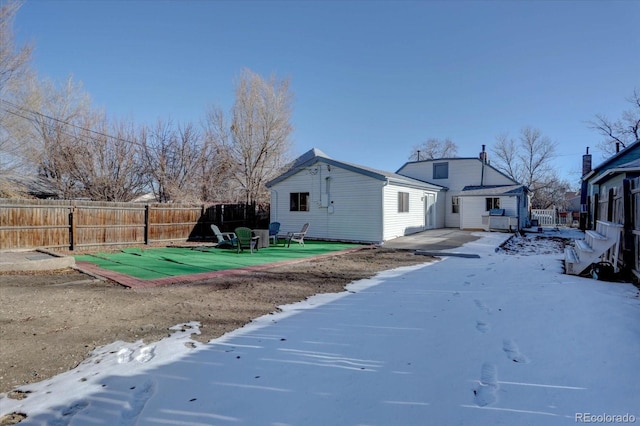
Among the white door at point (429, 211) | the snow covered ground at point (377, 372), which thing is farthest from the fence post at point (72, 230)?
the white door at point (429, 211)

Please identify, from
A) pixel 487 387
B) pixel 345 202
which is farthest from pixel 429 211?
pixel 487 387

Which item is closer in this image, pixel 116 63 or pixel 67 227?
pixel 67 227

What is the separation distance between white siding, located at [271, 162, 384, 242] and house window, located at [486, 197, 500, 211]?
9964mm

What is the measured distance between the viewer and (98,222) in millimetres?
12414

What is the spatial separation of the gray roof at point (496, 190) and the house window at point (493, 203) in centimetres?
51

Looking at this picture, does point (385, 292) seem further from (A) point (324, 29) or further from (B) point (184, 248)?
(A) point (324, 29)

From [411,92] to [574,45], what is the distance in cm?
1028

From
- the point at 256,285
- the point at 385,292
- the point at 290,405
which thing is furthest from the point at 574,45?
the point at 290,405

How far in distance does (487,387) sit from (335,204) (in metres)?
12.9

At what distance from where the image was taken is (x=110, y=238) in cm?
1275

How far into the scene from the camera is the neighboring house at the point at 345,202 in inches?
560

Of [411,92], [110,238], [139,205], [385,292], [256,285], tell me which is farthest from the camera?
[411,92]

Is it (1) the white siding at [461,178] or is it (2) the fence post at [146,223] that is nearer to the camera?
(2) the fence post at [146,223]

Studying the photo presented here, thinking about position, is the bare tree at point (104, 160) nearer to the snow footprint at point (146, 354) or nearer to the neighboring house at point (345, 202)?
the neighboring house at point (345, 202)
